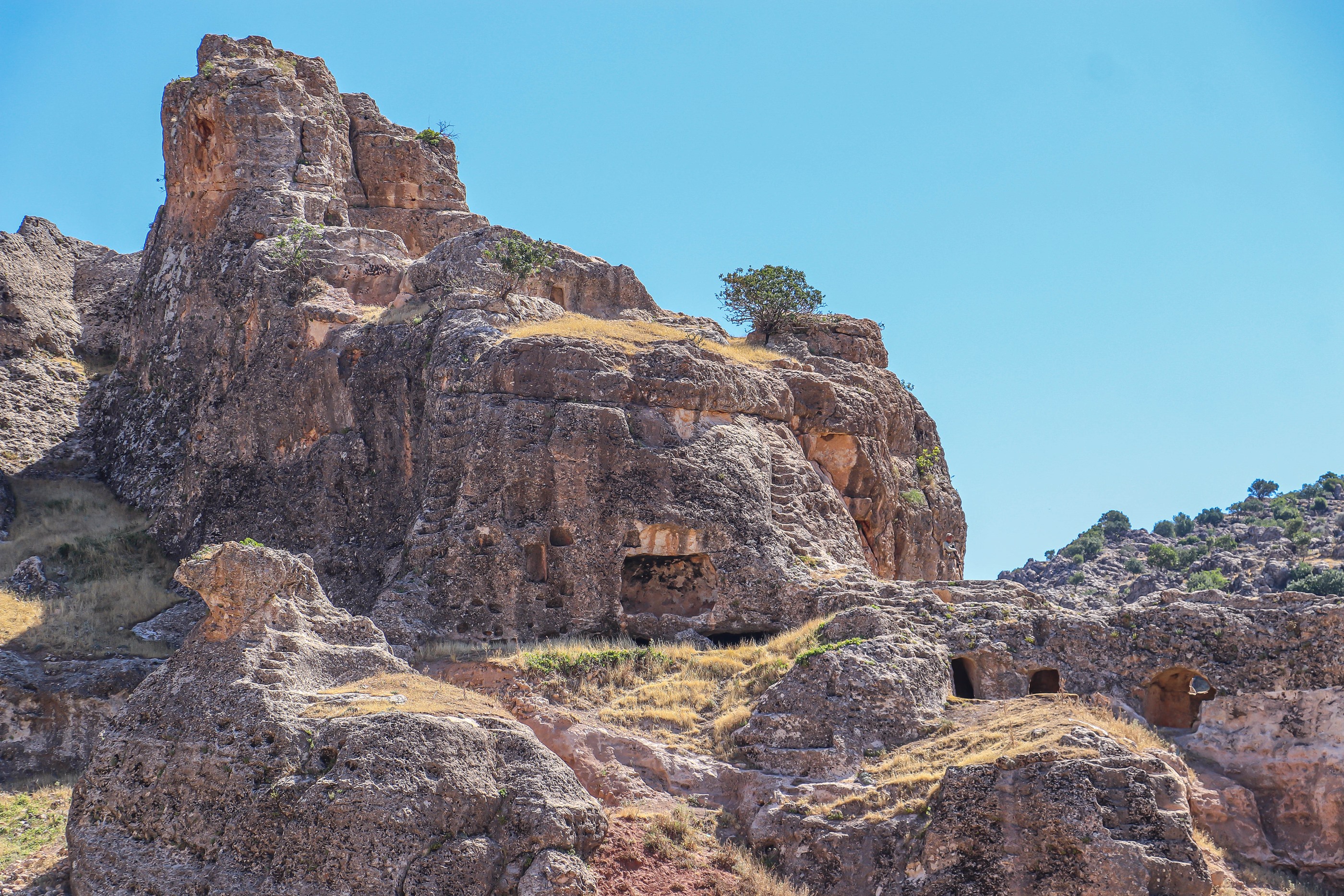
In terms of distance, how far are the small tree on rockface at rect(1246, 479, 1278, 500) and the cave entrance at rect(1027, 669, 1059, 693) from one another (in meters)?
88.7

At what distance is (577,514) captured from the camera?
25.4 m

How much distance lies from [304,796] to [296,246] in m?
21.0

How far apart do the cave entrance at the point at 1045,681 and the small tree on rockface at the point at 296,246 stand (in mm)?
20304

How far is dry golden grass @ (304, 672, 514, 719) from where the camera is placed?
50.6 ft

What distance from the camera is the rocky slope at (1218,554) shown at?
58031 millimetres

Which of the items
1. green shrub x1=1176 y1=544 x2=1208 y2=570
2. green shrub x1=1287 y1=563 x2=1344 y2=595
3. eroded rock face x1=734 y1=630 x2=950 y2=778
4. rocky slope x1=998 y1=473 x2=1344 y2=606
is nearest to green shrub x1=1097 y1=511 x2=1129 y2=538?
rocky slope x1=998 y1=473 x2=1344 y2=606

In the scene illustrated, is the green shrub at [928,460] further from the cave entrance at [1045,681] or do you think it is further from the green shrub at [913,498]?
the cave entrance at [1045,681]

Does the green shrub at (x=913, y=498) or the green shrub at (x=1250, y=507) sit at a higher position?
the green shrub at (x=1250, y=507)

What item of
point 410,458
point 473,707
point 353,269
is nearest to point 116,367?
point 353,269

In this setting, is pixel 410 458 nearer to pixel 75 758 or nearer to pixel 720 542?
pixel 720 542

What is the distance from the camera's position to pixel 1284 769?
1888cm

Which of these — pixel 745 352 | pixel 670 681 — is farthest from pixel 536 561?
pixel 745 352

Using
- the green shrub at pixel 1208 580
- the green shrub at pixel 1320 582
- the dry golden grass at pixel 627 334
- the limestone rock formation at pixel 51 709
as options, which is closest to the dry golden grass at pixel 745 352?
the dry golden grass at pixel 627 334

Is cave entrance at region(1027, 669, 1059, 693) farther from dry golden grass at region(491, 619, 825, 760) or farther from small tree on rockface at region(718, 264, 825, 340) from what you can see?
small tree on rockface at region(718, 264, 825, 340)
